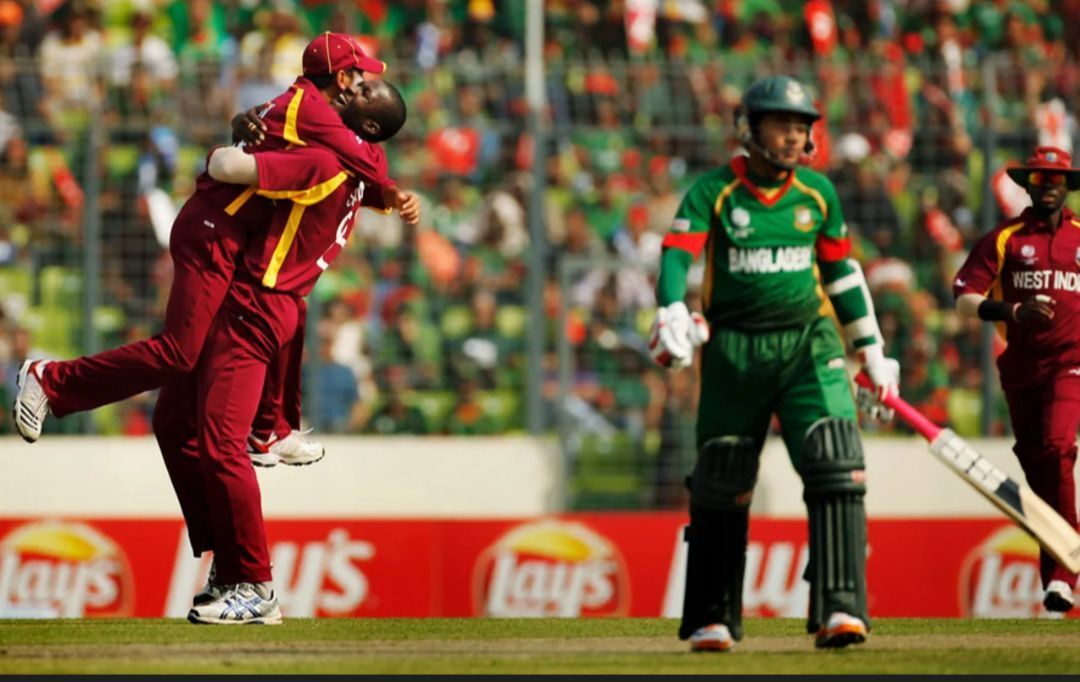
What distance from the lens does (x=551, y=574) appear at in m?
14.4

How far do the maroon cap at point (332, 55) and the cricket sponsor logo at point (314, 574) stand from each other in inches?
236

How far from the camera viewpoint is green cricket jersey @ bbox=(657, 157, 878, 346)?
A: 780 cm

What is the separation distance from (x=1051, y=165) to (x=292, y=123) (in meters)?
4.48

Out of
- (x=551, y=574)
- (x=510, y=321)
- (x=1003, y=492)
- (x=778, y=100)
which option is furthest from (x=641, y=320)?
(x=778, y=100)

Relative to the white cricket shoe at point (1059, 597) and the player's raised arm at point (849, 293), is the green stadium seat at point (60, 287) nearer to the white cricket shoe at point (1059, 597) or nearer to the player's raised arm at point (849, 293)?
the white cricket shoe at point (1059, 597)

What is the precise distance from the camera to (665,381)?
50.0ft

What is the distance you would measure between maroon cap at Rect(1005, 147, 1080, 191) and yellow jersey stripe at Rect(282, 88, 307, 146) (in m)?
4.29

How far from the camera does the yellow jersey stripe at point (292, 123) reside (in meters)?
8.68

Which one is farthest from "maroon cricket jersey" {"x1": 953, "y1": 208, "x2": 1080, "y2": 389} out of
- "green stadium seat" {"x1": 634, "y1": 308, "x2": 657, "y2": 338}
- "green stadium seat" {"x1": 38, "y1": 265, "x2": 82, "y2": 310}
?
"green stadium seat" {"x1": 38, "y1": 265, "x2": 82, "y2": 310}

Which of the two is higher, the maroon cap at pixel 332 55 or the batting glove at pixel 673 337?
the maroon cap at pixel 332 55

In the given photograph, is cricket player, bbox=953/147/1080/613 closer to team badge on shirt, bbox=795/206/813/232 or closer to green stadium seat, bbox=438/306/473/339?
team badge on shirt, bbox=795/206/813/232

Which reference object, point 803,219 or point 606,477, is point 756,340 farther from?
point 606,477

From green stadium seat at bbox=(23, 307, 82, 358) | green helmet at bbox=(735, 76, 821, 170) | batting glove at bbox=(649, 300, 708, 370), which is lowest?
batting glove at bbox=(649, 300, 708, 370)

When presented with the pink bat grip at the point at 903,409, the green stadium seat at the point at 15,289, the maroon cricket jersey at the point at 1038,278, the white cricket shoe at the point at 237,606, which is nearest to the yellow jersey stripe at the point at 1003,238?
the maroon cricket jersey at the point at 1038,278
